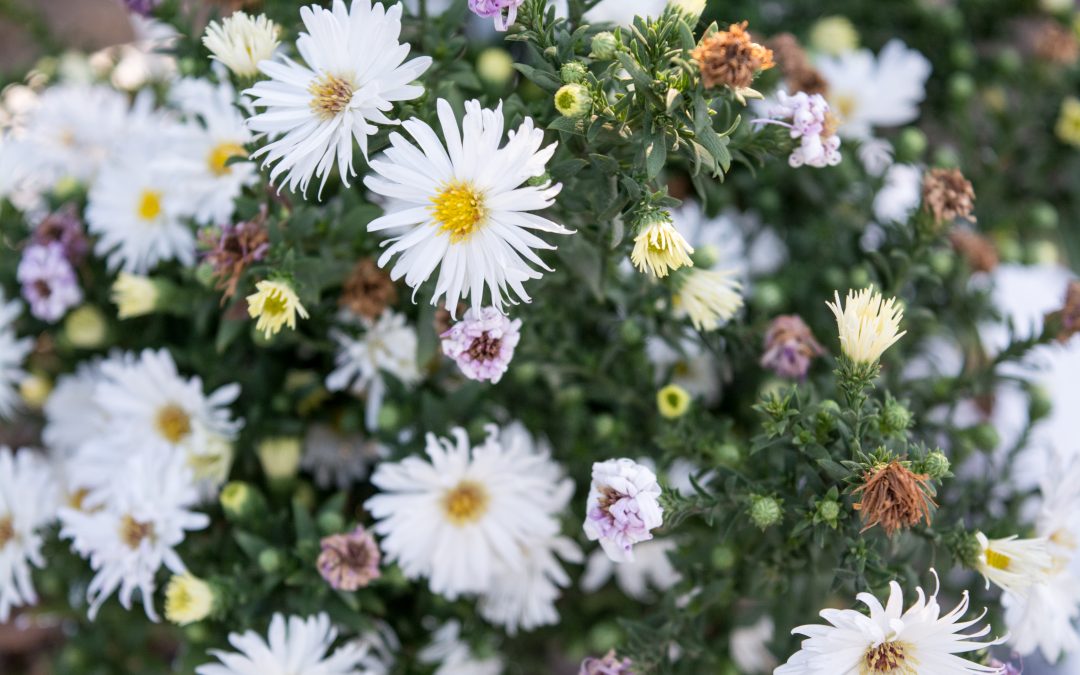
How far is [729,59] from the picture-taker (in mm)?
812

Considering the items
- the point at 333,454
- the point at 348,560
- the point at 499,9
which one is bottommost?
the point at 333,454

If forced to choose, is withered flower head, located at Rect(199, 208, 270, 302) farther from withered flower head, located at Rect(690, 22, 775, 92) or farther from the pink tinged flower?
withered flower head, located at Rect(690, 22, 775, 92)

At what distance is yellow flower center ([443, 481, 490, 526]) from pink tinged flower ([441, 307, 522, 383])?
0.99 feet

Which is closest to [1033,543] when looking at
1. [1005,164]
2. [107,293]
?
[1005,164]

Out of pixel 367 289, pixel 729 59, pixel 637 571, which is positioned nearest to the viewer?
pixel 729 59

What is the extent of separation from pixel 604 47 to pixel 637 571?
819 mm

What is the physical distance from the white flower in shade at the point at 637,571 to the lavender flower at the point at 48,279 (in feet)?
2.80

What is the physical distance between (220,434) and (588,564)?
1.92 feet

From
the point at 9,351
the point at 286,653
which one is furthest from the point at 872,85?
the point at 9,351

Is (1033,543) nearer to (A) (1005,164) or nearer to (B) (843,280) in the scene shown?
(B) (843,280)

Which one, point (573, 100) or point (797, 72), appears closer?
point (573, 100)

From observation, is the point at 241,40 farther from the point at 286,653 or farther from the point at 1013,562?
the point at 1013,562

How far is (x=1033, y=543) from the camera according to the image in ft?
3.30

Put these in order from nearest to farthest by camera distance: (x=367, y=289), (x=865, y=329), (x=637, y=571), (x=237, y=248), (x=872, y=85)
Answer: (x=865, y=329) < (x=237, y=248) < (x=367, y=289) < (x=637, y=571) < (x=872, y=85)
